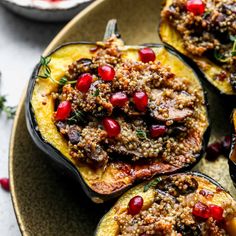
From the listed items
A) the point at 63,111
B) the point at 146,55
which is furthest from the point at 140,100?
the point at 63,111

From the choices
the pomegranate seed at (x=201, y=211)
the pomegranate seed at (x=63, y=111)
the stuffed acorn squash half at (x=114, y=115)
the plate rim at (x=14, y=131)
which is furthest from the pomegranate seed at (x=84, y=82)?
the pomegranate seed at (x=201, y=211)

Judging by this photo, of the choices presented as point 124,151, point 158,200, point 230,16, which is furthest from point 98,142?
point 230,16

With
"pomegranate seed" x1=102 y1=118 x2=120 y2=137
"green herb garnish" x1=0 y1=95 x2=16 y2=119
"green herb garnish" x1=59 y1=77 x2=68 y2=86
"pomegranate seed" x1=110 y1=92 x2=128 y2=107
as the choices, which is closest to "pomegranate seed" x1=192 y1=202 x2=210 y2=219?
"pomegranate seed" x1=102 y1=118 x2=120 y2=137

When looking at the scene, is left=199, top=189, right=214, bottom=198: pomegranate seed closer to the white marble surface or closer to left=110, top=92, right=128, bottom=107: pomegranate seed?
left=110, top=92, right=128, bottom=107: pomegranate seed

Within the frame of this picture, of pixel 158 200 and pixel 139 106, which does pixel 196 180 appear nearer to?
pixel 158 200

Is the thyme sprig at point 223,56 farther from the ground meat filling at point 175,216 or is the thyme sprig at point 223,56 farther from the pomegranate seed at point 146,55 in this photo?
the ground meat filling at point 175,216

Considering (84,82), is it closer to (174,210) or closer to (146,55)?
(146,55)
